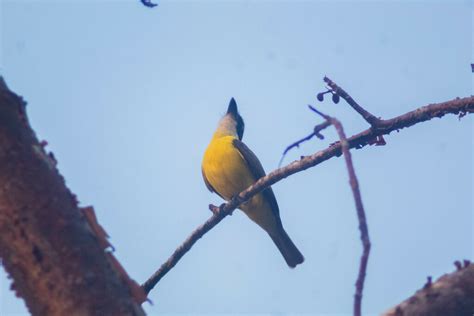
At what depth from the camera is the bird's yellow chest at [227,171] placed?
23.6ft

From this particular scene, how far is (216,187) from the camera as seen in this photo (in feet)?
24.1

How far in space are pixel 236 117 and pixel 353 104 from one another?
18.2 ft

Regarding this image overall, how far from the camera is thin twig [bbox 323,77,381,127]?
339 centimetres

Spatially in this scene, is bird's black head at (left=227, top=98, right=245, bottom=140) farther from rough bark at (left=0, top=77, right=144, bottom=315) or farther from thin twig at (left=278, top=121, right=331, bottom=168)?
rough bark at (left=0, top=77, right=144, bottom=315)

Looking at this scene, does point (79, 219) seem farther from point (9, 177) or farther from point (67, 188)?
point (9, 177)

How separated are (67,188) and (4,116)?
0.27m

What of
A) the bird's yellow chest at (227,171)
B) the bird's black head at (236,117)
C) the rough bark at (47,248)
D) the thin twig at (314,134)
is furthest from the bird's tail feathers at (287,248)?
the rough bark at (47,248)

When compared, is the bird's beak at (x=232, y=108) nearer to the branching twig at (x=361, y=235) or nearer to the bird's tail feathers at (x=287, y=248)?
the bird's tail feathers at (x=287, y=248)

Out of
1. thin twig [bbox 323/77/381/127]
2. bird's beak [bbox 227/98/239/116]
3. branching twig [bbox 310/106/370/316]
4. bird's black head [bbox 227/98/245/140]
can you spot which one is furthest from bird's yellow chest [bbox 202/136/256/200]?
branching twig [bbox 310/106/370/316]

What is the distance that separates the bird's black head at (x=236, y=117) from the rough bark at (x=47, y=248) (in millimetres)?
7012

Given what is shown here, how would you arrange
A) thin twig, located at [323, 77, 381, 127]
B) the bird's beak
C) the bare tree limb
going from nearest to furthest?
1. the bare tree limb
2. thin twig, located at [323, 77, 381, 127]
3. the bird's beak

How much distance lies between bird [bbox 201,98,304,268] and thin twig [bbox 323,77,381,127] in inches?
138

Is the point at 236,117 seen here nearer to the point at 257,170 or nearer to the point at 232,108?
the point at 232,108

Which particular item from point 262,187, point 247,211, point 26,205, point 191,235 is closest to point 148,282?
point 191,235
